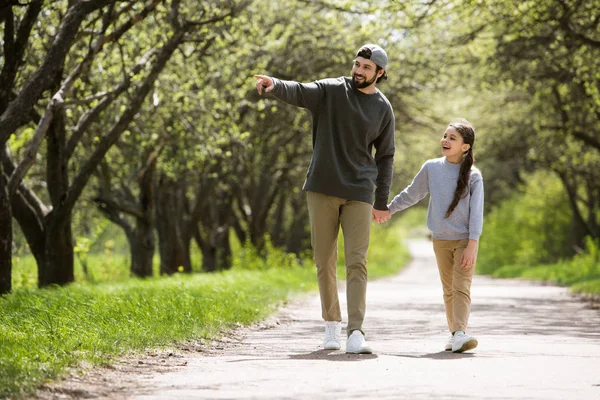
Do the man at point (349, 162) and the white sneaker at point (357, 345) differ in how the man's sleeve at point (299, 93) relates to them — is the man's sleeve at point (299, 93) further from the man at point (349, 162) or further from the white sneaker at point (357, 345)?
the white sneaker at point (357, 345)

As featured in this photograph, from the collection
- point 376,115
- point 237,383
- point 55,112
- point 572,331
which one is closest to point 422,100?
point 55,112

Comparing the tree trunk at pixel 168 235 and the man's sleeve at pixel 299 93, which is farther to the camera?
the tree trunk at pixel 168 235

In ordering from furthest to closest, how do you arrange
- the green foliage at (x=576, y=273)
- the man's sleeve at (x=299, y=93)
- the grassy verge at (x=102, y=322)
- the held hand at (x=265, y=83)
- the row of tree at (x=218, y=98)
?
the green foliage at (x=576, y=273)
the row of tree at (x=218, y=98)
the man's sleeve at (x=299, y=93)
the held hand at (x=265, y=83)
the grassy verge at (x=102, y=322)

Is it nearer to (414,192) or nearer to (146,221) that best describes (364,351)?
(414,192)

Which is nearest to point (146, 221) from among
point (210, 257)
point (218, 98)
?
point (218, 98)

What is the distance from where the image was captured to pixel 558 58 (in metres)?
20.1

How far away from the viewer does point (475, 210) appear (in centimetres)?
800

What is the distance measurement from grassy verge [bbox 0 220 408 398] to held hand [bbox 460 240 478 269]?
2258 mm

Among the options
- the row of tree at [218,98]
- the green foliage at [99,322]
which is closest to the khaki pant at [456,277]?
the green foliage at [99,322]

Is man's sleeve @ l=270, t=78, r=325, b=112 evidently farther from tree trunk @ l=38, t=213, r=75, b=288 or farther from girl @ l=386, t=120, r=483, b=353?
tree trunk @ l=38, t=213, r=75, b=288

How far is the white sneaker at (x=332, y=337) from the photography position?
810cm

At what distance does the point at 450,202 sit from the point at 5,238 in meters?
7.10

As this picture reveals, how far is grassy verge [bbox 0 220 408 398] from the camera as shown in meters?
6.33

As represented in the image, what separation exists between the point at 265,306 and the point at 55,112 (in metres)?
3.64
